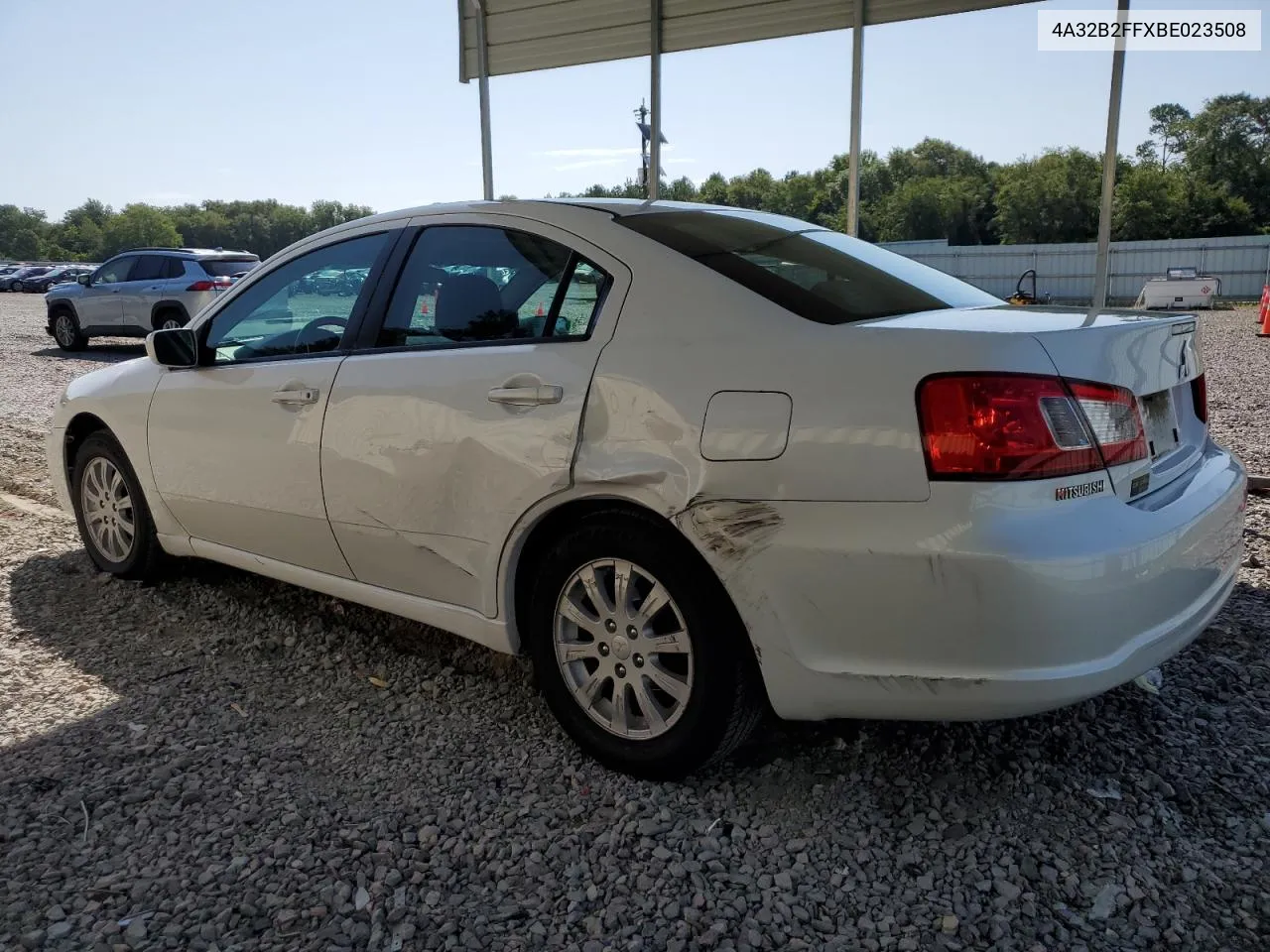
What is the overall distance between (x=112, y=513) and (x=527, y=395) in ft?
9.05

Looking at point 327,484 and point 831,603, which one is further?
point 327,484

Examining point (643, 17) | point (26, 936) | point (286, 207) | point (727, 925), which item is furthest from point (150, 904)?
point (286, 207)

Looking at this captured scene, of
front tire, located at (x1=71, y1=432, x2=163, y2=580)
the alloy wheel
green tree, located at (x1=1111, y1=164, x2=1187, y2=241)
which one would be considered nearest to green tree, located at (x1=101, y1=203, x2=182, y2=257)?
green tree, located at (x1=1111, y1=164, x2=1187, y2=241)

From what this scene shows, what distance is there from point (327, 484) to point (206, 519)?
94 centimetres

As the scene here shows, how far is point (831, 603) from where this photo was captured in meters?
2.39

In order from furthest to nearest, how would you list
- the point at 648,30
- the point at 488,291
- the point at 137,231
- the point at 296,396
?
the point at 137,231
the point at 648,30
the point at 296,396
the point at 488,291

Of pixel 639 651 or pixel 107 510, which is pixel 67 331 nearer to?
pixel 107 510

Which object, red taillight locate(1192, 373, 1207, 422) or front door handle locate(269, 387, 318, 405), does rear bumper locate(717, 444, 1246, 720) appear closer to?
red taillight locate(1192, 373, 1207, 422)

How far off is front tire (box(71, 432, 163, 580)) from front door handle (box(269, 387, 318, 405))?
4.13ft

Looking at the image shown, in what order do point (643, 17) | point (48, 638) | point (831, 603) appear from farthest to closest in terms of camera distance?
point (643, 17)
point (48, 638)
point (831, 603)

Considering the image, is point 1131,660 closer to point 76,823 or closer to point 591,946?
point 591,946

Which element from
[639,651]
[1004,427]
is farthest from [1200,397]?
[639,651]

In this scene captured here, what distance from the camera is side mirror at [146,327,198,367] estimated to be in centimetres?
402

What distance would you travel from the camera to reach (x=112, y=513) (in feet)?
15.2
